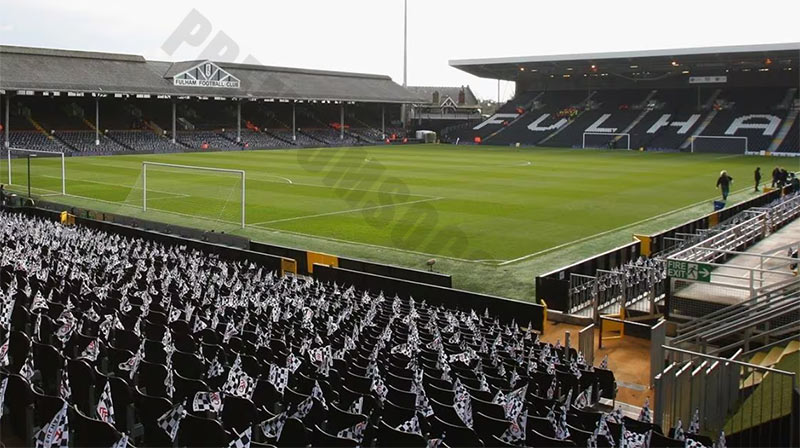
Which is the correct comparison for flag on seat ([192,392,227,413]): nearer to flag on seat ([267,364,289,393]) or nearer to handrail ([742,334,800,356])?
flag on seat ([267,364,289,393])

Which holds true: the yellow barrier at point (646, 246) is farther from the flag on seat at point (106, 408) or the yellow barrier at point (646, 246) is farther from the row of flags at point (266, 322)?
the flag on seat at point (106, 408)

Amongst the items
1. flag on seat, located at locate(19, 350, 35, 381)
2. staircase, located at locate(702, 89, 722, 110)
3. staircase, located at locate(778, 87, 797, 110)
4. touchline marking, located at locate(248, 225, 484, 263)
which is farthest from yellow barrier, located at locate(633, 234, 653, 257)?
staircase, located at locate(702, 89, 722, 110)

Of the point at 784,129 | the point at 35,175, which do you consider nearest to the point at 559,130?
the point at 784,129

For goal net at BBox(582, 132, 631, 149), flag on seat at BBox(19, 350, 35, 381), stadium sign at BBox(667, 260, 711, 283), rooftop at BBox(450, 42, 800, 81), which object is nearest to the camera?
flag on seat at BBox(19, 350, 35, 381)

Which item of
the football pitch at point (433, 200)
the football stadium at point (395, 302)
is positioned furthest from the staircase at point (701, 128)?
the football stadium at point (395, 302)

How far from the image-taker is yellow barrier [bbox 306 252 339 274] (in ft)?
58.6

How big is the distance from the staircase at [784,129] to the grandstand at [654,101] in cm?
8

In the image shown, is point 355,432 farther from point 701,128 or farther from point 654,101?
point 654,101

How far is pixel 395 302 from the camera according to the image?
14328 mm

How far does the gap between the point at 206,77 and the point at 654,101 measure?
44753mm

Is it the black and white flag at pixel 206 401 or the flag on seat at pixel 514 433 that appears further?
the black and white flag at pixel 206 401

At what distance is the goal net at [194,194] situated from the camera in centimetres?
2813

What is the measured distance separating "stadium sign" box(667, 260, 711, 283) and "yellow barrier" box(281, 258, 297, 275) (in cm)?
863

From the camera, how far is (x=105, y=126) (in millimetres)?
63500
